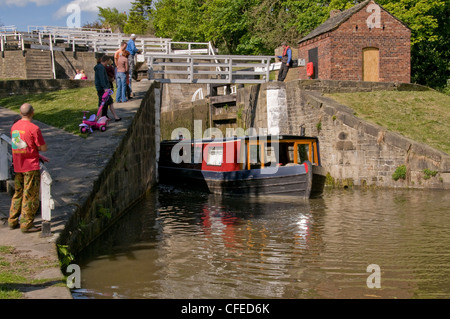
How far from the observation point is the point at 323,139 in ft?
55.0

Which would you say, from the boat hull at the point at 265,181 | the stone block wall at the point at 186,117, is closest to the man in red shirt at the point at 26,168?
the boat hull at the point at 265,181

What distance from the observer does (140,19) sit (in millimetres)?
70312

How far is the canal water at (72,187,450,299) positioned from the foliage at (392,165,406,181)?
217cm

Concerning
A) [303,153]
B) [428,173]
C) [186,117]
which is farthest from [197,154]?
[186,117]

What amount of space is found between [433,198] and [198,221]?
20.2 feet

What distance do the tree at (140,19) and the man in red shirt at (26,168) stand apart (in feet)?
192

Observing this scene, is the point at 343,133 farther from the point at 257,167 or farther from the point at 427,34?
the point at 427,34

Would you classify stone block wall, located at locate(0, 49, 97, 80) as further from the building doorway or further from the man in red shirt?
the man in red shirt

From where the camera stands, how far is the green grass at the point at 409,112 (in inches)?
601

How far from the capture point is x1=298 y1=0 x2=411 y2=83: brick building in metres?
21.4

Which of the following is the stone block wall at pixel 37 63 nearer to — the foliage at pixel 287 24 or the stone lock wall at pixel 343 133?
the stone lock wall at pixel 343 133

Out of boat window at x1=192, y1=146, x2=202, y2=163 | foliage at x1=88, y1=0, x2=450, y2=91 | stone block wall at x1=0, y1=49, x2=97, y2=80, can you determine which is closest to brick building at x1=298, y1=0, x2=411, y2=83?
foliage at x1=88, y1=0, x2=450, y2=91
